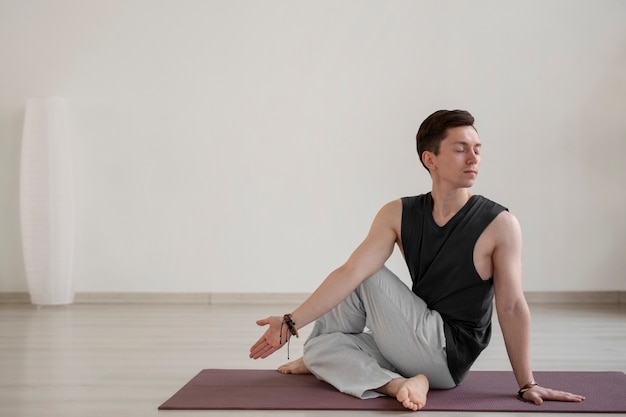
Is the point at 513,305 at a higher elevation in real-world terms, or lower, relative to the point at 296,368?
higher

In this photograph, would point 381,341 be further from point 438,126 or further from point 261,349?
point 438,126

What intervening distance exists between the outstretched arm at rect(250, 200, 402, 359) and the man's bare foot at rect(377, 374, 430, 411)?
1.07 feet

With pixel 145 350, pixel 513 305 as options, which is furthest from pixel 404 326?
pixel 145 350

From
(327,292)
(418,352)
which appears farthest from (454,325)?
(327,292)

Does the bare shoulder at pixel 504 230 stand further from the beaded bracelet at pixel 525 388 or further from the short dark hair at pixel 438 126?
the beaded bracelet at pixel 525 388

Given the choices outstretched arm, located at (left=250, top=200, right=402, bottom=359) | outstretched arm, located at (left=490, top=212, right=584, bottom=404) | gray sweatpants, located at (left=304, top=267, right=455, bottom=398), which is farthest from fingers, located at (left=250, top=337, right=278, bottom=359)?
outstretched arm, located at (left=490, top=212, right=584, bottom=404)

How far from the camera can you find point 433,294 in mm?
2703

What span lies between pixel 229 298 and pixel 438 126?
3.61 metres

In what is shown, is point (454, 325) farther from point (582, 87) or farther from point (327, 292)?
point (582, 87)

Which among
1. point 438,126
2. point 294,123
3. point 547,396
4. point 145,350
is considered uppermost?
point 438,126

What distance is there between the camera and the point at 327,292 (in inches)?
101

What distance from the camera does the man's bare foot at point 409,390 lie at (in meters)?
2.45

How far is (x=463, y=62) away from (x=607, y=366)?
9.97ft

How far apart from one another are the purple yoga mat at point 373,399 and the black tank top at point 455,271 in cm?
16
